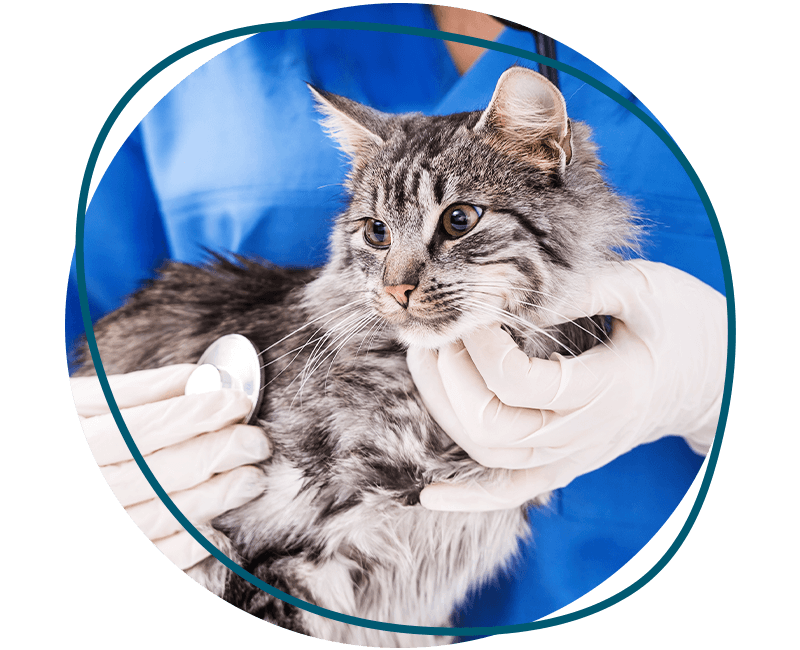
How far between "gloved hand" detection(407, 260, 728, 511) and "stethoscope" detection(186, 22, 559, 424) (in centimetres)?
46

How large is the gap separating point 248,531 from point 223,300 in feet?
2.24

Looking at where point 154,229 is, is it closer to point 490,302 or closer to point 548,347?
point 490,302

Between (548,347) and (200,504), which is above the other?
(548,347)

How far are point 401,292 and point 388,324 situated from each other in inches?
6.6

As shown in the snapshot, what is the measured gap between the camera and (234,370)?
1.84 m

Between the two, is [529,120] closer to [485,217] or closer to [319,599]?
[485,217]

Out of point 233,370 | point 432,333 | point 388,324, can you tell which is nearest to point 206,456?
point 233,370

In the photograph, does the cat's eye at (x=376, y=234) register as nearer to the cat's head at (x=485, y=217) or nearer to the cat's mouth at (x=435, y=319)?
the cat's head at (x=485, y=217)

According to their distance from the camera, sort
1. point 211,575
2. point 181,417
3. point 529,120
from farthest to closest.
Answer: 1. point 211,575
2. point 181,417
3. point 529,120

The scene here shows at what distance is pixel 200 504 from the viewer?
6.18 ft

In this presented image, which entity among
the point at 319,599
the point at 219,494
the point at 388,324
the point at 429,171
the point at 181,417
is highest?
the point at 429,171

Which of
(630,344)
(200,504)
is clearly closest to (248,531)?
(200,504)

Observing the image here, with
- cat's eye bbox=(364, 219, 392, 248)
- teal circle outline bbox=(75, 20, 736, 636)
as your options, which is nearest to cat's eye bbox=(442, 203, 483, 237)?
cat's eye bbox=(364, 219, 392, 248)

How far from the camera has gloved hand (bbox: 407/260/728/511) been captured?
166cm
